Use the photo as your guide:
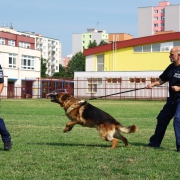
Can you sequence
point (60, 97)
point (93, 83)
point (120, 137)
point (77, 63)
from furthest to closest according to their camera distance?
point (77, 63) < point (93, 83) < point (60, 97) < point (120, 137)

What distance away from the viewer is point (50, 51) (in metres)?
170

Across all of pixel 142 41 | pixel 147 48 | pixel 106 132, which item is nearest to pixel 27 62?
pixel 142 41

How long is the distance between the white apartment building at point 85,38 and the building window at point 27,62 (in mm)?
86316

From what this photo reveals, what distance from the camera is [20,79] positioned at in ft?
225

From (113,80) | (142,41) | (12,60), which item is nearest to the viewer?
(113,80)

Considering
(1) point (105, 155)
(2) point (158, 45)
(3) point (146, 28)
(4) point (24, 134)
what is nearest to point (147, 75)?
(2) point (158, 45)

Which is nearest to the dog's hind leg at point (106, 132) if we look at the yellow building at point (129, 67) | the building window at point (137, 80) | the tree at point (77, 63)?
the yellow building at point (129, 67)

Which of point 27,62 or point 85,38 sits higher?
point 85,38

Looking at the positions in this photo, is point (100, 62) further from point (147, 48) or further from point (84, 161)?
point (84, 161)

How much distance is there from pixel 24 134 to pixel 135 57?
45.1 metres

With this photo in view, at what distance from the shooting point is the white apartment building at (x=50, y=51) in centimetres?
16125

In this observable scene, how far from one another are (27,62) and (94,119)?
63.8 metres

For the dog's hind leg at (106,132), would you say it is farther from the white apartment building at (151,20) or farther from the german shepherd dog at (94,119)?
the white apartment building at (151,20)

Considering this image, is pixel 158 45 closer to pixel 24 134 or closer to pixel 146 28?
pixel 24 134
